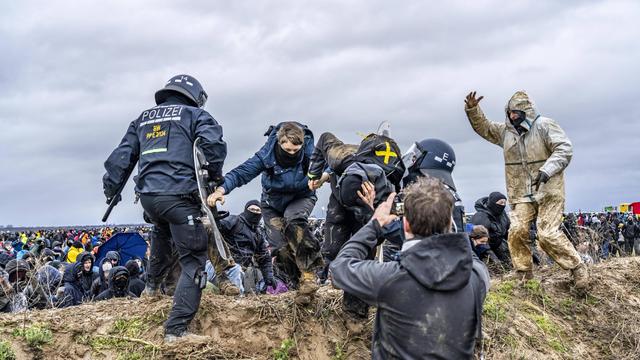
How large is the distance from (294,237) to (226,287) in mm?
1141

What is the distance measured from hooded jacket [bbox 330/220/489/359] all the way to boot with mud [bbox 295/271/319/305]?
2.71 meters

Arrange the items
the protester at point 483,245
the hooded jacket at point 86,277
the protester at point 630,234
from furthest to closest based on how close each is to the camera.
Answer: the protester at point 630,234 → the hooded jacket at point 86,277 → the protester at point 483,245

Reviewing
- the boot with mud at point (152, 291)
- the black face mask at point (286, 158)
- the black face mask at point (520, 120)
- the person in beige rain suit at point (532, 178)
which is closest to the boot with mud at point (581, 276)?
the person in beige rain suit at point (532, 178)

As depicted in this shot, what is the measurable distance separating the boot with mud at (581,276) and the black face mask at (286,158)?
4.09 m

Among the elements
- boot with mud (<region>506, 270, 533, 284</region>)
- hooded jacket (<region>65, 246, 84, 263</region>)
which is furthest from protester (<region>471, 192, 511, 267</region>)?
hooded jacket (<region>65, 246, 84, 263</region>)

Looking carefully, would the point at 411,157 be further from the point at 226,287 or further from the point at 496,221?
the point at 496,221

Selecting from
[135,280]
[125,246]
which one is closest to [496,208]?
[135,280]

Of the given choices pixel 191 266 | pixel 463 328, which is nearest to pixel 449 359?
pixel 463 328

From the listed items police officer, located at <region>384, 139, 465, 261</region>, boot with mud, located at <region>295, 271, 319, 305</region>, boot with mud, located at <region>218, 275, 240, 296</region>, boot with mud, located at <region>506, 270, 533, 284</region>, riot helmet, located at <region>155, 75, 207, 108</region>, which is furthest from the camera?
boot with mud, located at <region>506, 270, 533, 284</region>

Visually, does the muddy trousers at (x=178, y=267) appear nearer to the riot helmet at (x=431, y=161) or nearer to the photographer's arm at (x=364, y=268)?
the riot helmet at (x=431, y=161)

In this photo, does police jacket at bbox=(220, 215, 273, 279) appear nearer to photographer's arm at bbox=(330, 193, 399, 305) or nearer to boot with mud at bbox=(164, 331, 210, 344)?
boot with mud at bbox=(164, 331, 210, 344)

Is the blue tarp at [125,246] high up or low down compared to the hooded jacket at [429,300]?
down

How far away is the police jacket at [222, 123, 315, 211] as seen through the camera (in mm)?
6141

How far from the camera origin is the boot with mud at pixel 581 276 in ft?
25.0
